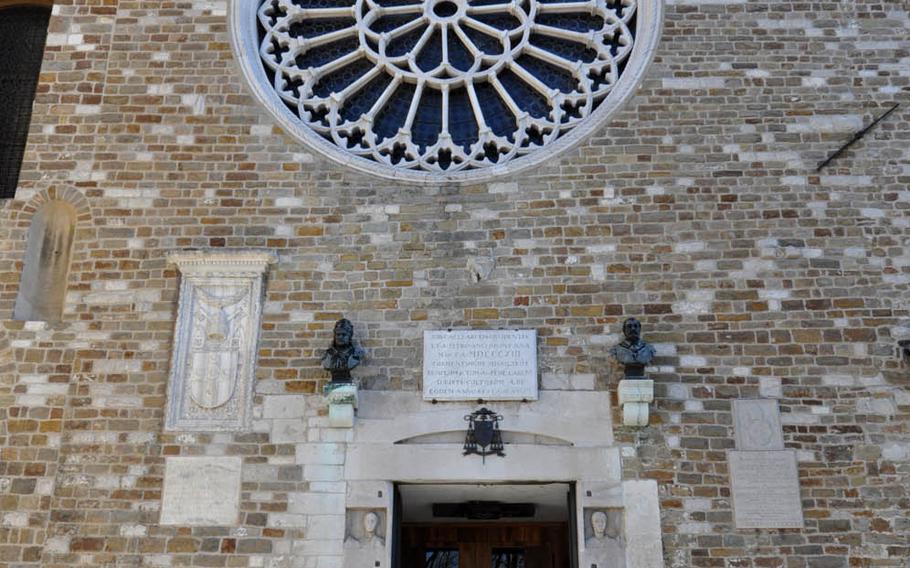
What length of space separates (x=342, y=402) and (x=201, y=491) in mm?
1151

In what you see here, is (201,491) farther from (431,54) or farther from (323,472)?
(431,54)

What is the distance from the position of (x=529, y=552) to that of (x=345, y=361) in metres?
2.38

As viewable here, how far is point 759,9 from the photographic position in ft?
30.3

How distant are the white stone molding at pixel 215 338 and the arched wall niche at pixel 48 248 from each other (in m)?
0.91

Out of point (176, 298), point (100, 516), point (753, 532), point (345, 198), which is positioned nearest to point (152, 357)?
point (176, 298)

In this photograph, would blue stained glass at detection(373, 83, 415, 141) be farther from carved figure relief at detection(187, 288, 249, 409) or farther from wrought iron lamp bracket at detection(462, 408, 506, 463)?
wrought iron lamp bracket at detection(462, 408, 506, 463)

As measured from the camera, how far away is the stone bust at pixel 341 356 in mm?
7887

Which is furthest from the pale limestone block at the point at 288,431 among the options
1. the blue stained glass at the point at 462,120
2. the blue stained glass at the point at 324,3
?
the blue stained glass at the point at 324,3

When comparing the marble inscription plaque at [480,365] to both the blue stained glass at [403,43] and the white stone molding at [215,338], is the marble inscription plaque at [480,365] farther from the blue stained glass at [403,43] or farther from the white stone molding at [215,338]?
the blue stained glass at [403,43]

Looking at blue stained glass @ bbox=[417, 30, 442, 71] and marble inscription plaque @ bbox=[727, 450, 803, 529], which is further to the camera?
blue stained glass @ bbox=[417, 30, 442, 71]

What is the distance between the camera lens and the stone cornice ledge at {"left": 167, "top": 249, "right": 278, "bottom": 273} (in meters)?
8.41

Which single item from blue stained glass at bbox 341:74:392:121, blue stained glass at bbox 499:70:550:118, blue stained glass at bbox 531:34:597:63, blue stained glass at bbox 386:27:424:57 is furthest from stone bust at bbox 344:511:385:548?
blue stained glass at bbox 531:34:597:63

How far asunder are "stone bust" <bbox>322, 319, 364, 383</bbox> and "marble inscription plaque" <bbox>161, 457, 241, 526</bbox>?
3.01 ft

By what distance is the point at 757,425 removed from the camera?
7844 mm
